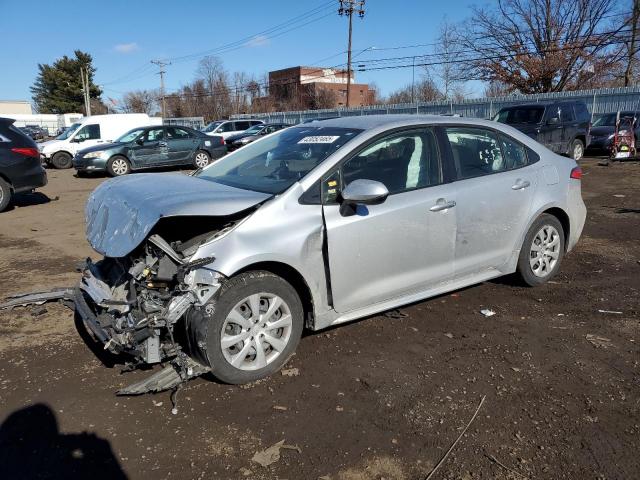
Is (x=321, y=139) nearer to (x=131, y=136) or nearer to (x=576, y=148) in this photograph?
(x=131, y=136)

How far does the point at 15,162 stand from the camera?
10.0 meters

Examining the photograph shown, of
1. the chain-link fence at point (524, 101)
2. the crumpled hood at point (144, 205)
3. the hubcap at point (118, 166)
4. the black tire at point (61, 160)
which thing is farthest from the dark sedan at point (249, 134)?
the crumpled hood at point (144, 205)

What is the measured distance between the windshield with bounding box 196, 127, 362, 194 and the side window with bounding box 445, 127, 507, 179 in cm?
97

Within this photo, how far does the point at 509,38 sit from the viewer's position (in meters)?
37.8

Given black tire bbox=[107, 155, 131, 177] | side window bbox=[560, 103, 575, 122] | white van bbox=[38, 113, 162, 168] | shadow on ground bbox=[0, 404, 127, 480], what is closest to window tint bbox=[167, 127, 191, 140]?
black tire bbox=[107, 155, 131, 177]

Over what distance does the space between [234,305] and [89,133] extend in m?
20.7

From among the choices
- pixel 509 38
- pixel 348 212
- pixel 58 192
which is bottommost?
pixel 58 192

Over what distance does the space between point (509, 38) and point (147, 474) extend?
41378 millimetres

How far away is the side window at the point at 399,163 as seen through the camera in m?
3.89

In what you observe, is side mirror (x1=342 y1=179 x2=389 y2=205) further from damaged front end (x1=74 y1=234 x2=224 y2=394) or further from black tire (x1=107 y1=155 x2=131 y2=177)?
black tire (x1=107 y1=155 x2=131 y2=177)

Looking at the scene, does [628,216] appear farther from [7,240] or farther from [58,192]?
[58,192]

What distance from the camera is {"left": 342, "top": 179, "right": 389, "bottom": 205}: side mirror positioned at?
11.5ft

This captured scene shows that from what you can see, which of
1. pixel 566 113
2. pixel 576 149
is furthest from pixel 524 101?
pixel 566 113

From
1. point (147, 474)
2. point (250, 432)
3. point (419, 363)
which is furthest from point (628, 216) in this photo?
point (147, 474)
